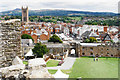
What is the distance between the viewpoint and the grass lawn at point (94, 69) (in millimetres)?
15499

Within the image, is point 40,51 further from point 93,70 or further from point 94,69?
point 93,70

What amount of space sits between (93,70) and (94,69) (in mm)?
428

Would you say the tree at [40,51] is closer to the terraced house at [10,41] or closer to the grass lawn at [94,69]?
the terraced house at [10,41]

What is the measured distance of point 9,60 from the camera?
64.5ft

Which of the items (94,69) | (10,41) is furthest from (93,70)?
(10,41)

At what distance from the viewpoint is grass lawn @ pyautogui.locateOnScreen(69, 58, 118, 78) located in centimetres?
1550

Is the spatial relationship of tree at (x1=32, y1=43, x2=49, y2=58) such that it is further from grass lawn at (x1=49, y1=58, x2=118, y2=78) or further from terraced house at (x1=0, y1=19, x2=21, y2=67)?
grass lawn at (x1=49, y1=58, x2=118, y2=78)

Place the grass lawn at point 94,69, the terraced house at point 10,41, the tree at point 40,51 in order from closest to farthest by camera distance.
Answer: the grass lawn at point 94,69 < the terraced house at point 10,41 < the tree at point 40,51

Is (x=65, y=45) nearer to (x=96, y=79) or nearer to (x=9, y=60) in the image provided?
(x=9, y=60)

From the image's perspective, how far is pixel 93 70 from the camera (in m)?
17.2

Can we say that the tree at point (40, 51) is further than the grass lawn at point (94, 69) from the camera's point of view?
Yes

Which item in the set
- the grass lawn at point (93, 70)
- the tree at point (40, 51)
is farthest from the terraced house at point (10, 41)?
the grass lawn at point (93, 70)

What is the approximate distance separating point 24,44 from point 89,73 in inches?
558

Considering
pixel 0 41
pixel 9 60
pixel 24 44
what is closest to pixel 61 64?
pixel 9 60
